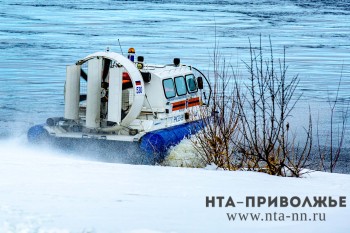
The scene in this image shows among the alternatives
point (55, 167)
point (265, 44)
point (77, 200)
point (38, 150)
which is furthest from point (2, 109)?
point (265, 44)

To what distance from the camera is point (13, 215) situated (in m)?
6.01

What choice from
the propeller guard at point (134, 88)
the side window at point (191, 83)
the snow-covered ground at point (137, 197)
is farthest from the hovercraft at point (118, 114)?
the snow-covered ground at point (137, 197)

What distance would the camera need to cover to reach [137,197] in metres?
6.88

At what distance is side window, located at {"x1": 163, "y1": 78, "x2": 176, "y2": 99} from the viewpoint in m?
15.7

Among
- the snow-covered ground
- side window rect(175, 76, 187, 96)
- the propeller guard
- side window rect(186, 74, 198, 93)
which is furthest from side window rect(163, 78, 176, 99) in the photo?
the snow-covered ground

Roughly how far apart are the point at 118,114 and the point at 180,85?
7.94 ft

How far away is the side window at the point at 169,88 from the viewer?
51.5ft

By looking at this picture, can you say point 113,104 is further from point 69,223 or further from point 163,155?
point 69,223

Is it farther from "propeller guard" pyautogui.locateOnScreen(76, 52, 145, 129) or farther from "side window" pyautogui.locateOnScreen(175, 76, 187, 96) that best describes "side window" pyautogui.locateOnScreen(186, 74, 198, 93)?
"propeller guard" pyautogui.locateOnScreen(76, 52, 145, 129)

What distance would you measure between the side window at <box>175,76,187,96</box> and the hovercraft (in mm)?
477

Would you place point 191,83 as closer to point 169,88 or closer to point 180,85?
point 180,85

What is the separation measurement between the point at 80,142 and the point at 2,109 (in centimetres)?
838

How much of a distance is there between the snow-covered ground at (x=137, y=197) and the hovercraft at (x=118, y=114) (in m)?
5.13

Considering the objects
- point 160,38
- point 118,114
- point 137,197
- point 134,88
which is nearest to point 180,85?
point 134,88
